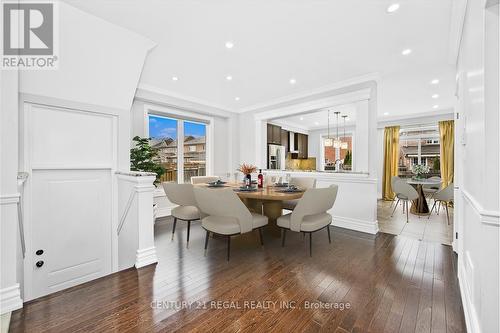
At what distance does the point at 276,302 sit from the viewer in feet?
5.81

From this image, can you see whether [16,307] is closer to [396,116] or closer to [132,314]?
[132,314]

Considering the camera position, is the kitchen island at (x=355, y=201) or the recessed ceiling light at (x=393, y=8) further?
the kitchen island at (x=355, y=201)

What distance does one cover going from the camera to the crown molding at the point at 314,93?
3614 millimetres

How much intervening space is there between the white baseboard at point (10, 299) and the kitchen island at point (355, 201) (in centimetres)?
408

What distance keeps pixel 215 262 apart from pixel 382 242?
2.39m

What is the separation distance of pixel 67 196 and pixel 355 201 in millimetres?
4174

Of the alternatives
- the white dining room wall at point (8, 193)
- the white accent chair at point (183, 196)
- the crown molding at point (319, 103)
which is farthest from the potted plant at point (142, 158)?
the crown molding at point (319, 103)

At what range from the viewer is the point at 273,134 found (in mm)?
6934

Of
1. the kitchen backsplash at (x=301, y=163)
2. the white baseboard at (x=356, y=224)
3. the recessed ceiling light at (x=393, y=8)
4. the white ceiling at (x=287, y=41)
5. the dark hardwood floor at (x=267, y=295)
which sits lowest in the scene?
the dark hardwood floor at (x=267, y=295)

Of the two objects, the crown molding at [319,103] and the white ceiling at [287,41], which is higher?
the white ceiling at [287,41]

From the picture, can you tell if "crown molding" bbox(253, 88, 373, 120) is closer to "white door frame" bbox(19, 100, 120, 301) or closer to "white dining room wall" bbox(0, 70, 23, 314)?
"white door frame" bbox(19, 100, 120, 301)

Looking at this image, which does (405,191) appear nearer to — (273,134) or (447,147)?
(447,147)

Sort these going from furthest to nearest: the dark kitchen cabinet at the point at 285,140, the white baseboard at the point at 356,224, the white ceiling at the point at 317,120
Answer: the dark kitchen cabinet at the point at 285,140 < the white ceiling at the point at 317,120 < the white baseboard at the point at 356,224

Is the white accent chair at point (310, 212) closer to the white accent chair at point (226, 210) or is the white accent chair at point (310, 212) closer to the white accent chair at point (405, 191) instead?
the white accent chair at point (226, 210)
